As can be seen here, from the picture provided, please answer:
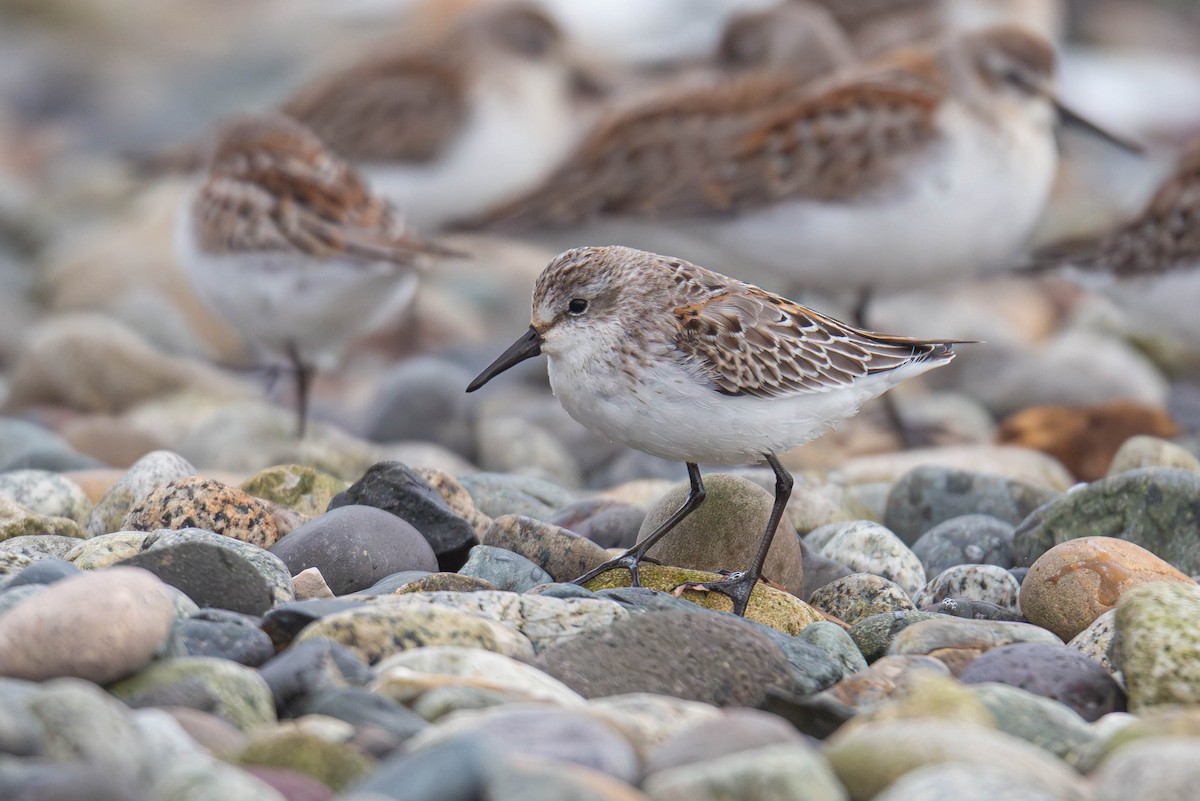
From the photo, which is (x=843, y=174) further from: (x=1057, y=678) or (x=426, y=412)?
(x=1057, y=678)

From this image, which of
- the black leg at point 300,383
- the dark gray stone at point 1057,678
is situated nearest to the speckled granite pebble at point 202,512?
the dark gray stone at point 1057,678

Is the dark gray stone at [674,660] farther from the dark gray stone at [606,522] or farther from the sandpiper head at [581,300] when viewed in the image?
the dark gray stone at [606,522]

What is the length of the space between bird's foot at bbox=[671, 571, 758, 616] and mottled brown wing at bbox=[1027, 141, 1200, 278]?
4.92 m

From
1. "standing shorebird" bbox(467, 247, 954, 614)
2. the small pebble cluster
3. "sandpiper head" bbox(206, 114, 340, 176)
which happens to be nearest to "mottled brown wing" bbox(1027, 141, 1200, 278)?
the small pebble cluster

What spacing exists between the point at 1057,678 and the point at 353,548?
2.21 m

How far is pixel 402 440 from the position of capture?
8.95 meters

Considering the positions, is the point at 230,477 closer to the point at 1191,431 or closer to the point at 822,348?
the point at 822,348

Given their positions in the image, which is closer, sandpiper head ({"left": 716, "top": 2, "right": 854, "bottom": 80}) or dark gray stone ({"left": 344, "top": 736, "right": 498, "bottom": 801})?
dark gray stone ({"left": 344, "top": 736, "right": 498, "bottom": 801})

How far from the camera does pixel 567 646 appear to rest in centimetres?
418

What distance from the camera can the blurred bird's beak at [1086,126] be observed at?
31.4ft

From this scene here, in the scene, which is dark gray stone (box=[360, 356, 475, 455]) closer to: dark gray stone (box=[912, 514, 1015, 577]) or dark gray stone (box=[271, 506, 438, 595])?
dark gray stone (box=[912, 514, 1015, 577])

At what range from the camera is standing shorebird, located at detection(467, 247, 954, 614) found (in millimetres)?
5020

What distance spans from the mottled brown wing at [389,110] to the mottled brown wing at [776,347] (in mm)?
6207

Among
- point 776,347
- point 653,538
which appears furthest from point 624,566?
point 776,347
